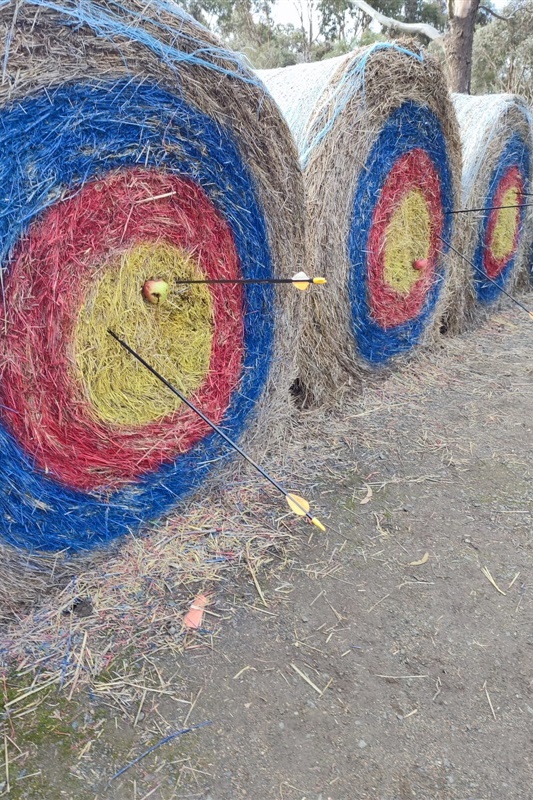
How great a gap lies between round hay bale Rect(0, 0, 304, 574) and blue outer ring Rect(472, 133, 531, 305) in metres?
2.61

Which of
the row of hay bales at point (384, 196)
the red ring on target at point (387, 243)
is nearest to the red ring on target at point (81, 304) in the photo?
the row of hay bales at point (384, 196)

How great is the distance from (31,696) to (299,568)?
0.89 metres

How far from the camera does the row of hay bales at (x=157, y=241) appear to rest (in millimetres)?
1576

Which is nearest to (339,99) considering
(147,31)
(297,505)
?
(147,31)

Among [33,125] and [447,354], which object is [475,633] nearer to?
[33,125]

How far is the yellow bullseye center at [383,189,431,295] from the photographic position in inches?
138

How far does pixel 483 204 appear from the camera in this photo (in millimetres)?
4488

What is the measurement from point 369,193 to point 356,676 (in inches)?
96.8

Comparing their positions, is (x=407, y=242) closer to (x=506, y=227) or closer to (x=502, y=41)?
(x=506, y=227)

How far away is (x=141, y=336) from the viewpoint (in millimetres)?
2023

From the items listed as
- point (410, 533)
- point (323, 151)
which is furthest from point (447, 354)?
point (410, 533)

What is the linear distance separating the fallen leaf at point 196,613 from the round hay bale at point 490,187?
3.15 m

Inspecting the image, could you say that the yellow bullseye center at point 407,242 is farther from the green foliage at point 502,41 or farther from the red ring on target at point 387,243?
the green foliage at point 502,41

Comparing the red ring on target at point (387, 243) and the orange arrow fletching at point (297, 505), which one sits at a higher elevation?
the red ring on target at point (387, 243)
